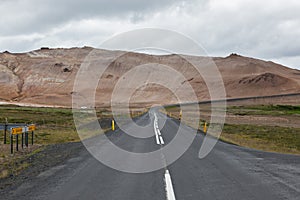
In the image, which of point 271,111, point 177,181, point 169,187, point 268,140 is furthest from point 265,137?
point 271,111

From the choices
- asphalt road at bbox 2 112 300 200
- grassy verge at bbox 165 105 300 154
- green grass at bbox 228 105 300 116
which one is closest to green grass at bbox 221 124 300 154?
grassy verge at bbox 165 105 300 154

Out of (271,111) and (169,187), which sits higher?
(271,111)

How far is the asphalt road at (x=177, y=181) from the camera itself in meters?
8.59

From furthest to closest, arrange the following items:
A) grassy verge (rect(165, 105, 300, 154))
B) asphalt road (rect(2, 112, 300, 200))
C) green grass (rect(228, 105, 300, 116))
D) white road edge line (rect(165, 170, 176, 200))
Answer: green grass (rect(228, 105, 300, 116)) → grassy verge (rect(165, 105, 300, 154)) → asphalt road (rect(2, 112, 300, 200)) → white road edge line (rect(165, 170, 176, 200))

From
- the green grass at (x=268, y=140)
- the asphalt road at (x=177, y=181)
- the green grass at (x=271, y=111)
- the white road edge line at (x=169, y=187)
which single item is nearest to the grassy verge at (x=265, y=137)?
the green grass at (x=268, y=140)

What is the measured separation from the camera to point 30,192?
29.4ft

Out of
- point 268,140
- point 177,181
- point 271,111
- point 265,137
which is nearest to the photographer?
point 177,181

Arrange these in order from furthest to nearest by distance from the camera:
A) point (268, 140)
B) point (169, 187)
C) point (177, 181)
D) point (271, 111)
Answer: point (271, 111) < point (268, 140) < point (177, 181) < point (169, 187)

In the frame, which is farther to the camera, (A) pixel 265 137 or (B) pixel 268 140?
(A) pixel 265 137

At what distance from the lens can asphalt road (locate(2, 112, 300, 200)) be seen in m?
8.59

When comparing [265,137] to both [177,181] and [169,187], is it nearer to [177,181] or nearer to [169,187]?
[177,181]

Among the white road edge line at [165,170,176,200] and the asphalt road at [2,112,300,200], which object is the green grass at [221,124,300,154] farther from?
the white road edge line at [165,170,176,200]

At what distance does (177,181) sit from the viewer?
33.0ft

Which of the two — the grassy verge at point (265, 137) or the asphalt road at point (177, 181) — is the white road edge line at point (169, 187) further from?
the grassy verge at point (265, 137)
